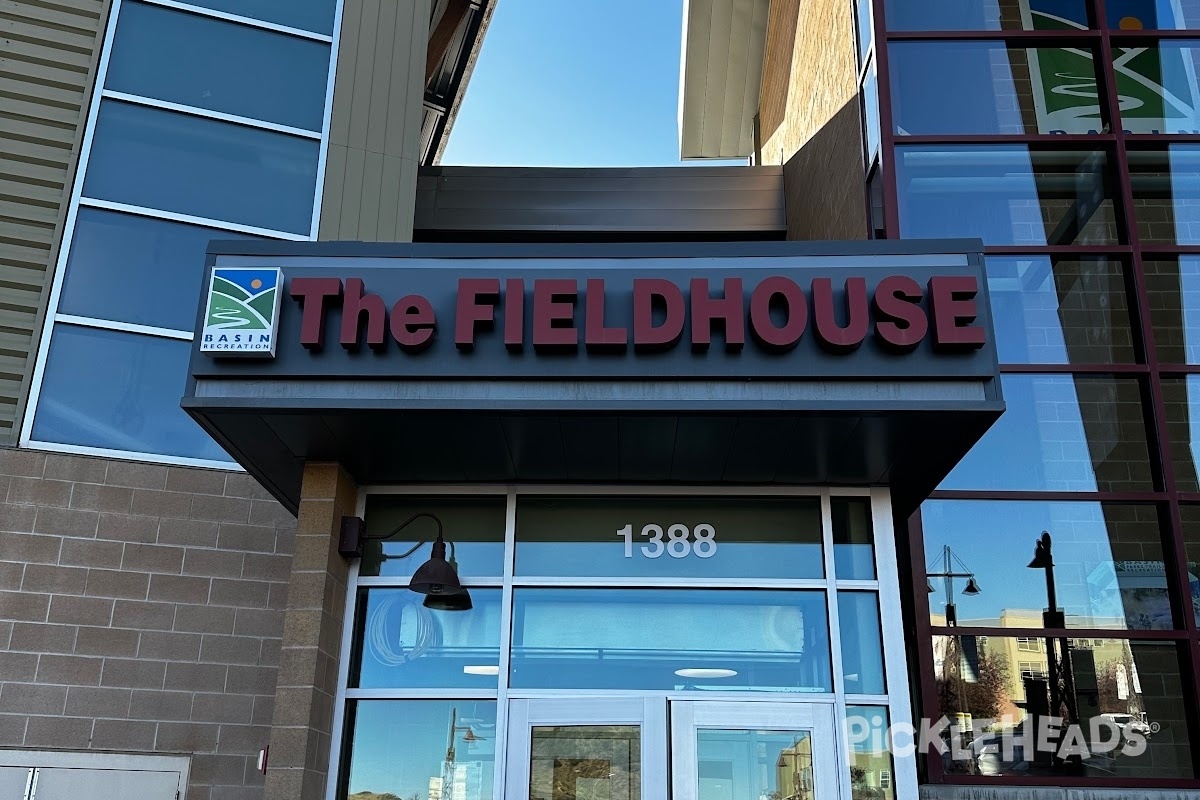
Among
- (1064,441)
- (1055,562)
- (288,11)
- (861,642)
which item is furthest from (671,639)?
(288,11)

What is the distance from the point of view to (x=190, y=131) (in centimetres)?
980

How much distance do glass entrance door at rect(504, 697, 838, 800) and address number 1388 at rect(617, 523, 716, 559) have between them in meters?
0.95

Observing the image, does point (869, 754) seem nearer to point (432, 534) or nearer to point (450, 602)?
point (450, 602)

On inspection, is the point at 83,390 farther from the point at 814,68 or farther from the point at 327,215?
the point at 814,68

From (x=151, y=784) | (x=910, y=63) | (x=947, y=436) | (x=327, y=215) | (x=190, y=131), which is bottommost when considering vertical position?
(x=151, y=784)

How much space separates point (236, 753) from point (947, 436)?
5510 mm

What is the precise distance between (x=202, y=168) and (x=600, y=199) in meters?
5.51

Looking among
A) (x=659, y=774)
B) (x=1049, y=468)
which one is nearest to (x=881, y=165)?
(x=1049, y=468)

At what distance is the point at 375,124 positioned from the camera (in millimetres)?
10477

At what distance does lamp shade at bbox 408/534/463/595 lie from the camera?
6.68m

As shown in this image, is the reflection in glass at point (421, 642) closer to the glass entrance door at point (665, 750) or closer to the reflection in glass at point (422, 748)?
the reflection in glass at point (422, 748)

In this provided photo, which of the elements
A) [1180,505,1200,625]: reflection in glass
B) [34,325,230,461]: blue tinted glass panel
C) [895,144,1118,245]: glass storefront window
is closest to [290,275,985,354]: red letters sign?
[34,325,230,461]: blue tinted glass panel

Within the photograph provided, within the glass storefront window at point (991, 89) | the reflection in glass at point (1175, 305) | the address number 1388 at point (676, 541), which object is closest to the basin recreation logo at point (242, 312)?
the address number 1388 at point (676, 541)

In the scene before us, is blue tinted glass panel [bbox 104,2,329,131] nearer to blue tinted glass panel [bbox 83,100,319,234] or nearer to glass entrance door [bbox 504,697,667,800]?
blue tinted glass panel [bbox 83,100,319,234]
